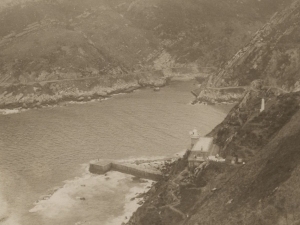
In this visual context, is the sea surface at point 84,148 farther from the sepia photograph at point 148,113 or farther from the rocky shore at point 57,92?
the rocky shore at point 57,92

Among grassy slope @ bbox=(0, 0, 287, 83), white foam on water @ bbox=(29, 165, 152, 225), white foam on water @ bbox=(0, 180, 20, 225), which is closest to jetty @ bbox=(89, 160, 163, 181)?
white foam on water @ bbox=(29, 165, 152, 225)

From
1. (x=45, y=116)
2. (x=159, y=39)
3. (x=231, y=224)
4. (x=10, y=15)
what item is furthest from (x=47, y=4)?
(x=231, y=224)

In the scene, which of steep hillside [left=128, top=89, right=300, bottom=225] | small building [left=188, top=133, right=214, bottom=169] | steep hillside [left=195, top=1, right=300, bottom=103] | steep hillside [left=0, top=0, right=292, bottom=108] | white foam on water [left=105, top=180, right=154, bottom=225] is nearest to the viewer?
steep hillside [left=128, top=89, right=300, bottom=225]

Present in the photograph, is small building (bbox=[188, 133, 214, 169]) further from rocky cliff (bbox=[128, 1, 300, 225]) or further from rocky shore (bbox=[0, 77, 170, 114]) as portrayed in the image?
rocky shore (bbox=[0, 77, 170, 114])

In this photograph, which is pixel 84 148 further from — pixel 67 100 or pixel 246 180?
pixel 246 180

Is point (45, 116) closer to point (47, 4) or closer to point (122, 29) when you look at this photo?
point (122, 29)

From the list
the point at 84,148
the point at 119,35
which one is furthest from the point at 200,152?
the point at 119,35

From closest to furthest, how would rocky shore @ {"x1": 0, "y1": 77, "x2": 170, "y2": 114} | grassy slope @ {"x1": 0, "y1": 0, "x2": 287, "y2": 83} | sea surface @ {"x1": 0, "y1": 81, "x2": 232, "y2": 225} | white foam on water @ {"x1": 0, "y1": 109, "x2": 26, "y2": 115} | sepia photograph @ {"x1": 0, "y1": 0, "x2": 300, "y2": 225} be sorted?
sepia photograph @ {"x1": 0, "y1": 0, "x2": 300, "y2": 225} → sea surface @ {"x1": 0, "y1": 81, "x2": 232, "y2": 225} → white foam on water @ {"x1": 0, "y1": 109, "x2": 26, "y2": 115} → rocky shore @ {"x1": 0, "y1": 77, "x2": 170, "y2": 114} → grassy slope @ {"x1": 0, "y1": 0, "x2": 287, "y2": 83}
